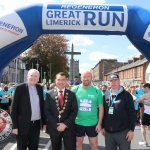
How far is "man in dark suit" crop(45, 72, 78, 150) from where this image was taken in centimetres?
401

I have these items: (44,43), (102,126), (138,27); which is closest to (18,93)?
(102,126)

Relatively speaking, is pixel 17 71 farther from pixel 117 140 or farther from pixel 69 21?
pixel 117 140

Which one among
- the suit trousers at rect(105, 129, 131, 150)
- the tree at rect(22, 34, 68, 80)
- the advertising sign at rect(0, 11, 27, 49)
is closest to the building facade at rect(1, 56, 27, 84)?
the tree at rect(22, 34, 68, 80)

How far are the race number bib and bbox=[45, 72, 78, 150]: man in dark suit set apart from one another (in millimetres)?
180

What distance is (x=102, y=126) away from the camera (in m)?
4.22

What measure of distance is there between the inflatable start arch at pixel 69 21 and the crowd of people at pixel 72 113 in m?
1.27

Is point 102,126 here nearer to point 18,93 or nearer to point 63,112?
point 63,112

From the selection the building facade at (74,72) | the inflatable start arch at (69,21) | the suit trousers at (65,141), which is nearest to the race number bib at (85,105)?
the suit trousers at (65,141)

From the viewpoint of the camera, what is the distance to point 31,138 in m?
4.20

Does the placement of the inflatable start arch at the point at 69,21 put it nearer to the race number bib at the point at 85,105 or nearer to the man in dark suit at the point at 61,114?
the man in dark suit at the point at 61,114

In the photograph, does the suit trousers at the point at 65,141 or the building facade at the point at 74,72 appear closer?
the suit trousers at the point at 65,141

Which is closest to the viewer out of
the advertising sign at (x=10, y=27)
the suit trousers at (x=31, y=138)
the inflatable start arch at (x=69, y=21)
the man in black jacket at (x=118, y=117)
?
the man in black jacket at (x=118, y=117)

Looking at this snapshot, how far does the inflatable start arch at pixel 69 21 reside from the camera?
497cm

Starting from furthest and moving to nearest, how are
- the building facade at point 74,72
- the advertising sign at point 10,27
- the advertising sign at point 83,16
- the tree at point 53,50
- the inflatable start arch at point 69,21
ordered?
the tree at point 53,50
the building facade at point 74,72
the advertising sign at point 83,16
the inflatable start arch at point 69,21
the advertising sign at point 10,27
